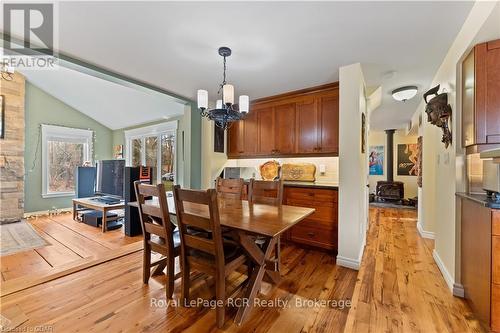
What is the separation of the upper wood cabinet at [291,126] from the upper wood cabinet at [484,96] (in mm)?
1489

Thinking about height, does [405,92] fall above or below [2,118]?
above

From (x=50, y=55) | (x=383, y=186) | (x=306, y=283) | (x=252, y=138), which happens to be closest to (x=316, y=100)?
(x=252, y=138)

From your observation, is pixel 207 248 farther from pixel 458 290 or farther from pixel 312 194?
pixel 458 290

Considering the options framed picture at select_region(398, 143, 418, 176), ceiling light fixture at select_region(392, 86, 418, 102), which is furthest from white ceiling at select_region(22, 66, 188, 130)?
framed picture at select_region(398, 143, 418, 176)

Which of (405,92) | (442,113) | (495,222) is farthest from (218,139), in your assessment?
(495,222)

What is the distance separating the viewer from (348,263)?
8.25 ft

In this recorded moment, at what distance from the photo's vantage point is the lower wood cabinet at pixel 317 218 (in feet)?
9.26

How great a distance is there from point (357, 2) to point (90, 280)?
3.41 metres

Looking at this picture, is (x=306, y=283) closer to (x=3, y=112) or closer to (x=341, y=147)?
(x=341, y=147)

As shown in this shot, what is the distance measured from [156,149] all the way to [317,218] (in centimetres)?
456

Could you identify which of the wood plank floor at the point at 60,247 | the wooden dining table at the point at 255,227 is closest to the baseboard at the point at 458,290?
the wooden dining table at the point at 255,227

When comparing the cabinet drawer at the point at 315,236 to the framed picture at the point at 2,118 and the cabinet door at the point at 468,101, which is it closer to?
the cabinet door at the point at 468,101

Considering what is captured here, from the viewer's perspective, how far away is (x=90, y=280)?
2164 millimetres

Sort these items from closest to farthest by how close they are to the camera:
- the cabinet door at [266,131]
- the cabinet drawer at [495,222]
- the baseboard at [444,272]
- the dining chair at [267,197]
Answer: the cabinet drawer at [495,222], the baseboard at [444,272], the dining chair at [267,197], the cabinet door at [266,131]
